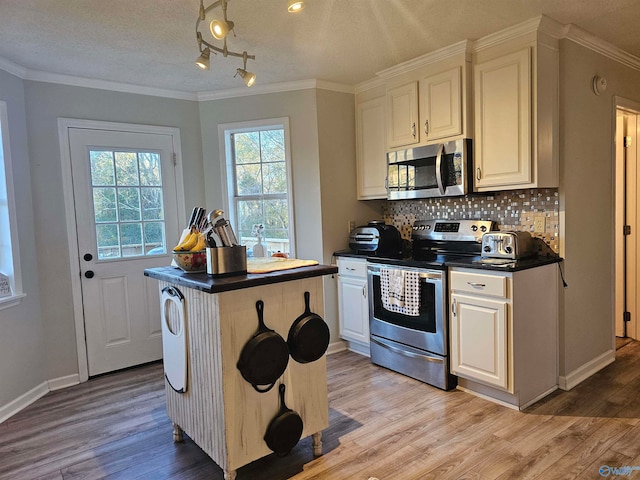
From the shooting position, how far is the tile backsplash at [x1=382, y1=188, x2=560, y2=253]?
2936 mm

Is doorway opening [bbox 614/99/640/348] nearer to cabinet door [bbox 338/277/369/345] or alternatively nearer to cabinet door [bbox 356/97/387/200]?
cabinet door [bbox 356/97/387/200]

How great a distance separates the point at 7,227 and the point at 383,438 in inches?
112

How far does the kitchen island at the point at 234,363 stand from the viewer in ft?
6.23

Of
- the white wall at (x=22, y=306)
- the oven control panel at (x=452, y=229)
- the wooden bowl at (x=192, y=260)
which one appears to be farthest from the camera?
the oven control panel at (x=452, y=229)

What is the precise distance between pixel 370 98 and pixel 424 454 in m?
2.91

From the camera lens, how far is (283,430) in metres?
2.05

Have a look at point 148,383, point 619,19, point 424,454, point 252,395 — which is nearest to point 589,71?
point 619,19

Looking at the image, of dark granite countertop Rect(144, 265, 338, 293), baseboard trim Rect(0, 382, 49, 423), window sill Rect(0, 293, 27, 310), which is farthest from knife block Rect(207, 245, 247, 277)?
baseboard trim Rect(0, 382, 49, 423)

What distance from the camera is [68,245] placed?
134 inches

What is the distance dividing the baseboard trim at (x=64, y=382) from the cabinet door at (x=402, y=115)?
3161 millimetres

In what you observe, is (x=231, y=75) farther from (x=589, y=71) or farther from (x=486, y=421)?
(x=486, y=421)

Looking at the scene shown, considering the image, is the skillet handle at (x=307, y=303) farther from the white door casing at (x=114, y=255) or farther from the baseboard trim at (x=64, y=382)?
the baseboard trim at (x=64, y=382)

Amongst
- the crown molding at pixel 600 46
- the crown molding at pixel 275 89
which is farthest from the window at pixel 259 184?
the crown molding at pixel 600 46

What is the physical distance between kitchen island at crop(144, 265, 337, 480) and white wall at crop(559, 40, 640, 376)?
1820 millimetres
